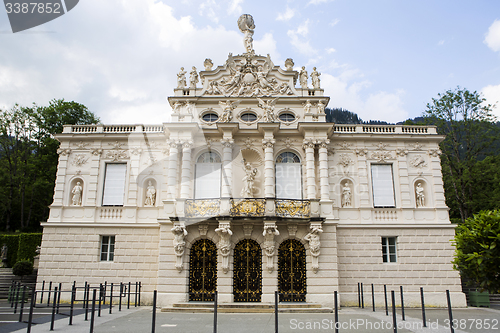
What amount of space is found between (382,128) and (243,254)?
12.9m

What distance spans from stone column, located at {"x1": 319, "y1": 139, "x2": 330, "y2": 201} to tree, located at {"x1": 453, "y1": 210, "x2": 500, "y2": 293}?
460 inches

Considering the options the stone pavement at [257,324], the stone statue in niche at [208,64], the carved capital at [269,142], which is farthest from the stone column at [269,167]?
the stone pavement at [257,324]

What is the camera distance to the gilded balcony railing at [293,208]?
21.3 m

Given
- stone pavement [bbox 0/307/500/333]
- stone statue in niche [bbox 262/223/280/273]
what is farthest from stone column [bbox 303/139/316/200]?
stone pavement [bbox 0/307/500/333]

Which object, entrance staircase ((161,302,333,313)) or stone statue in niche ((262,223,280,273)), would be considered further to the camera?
Answer: stone statue in niche ((262,223,280,273))

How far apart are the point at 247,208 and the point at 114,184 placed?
9.54 metres

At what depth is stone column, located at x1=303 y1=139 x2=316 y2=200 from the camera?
75.2 ft

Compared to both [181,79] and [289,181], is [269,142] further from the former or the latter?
[181,79]

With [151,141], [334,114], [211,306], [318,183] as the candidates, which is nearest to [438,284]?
[318,183]

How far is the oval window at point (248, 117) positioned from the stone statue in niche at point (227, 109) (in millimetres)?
846

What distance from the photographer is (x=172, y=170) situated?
23.3 m

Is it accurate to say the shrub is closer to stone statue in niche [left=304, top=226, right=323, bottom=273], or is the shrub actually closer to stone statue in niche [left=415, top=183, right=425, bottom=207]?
stone statue in niche [left=304, top=226, right=323, bottom=273]

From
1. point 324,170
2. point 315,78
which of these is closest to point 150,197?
point 324,170

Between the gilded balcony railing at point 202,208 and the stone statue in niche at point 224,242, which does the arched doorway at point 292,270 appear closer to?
the stone statue in niche at point 224,242
